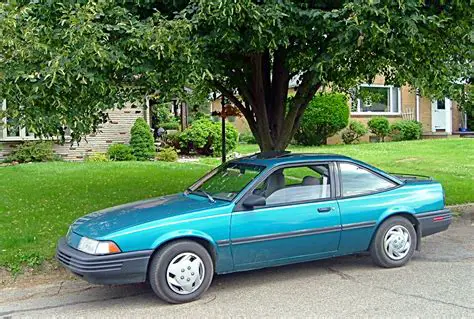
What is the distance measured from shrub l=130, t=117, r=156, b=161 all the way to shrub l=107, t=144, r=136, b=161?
0.79 ft

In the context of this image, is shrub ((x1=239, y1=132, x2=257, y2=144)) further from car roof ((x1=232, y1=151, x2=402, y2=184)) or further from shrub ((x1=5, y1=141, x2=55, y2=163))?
car roof ((x1=232, y1=151, x2=402, y2=184))

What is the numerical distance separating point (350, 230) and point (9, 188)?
7890 mm

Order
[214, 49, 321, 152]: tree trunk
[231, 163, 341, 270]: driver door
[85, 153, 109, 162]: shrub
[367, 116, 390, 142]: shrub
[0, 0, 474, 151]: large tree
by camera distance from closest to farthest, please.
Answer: [0, 0, 474, 151]: large tree, [231, 163, 341, 270]: driver door, [214, 49, 321, 152]: tree trunk, [85, 153, 109, 162]: shrub, [367, 116, 390, 142]: shrub

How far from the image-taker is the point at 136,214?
5707mm

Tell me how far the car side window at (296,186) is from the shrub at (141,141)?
12637 millimetres

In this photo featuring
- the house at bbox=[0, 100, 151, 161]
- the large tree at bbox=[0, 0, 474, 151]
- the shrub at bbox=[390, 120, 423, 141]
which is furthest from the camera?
the shrub at bbox=[390, 120, 423, 141]

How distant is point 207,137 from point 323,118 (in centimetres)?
502

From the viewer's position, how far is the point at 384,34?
229 inches

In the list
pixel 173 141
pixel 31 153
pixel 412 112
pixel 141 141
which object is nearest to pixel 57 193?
pixel 31 153

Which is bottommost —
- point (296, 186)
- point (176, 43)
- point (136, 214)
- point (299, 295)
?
point (299, 295)

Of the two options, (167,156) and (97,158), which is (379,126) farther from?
(97,158)

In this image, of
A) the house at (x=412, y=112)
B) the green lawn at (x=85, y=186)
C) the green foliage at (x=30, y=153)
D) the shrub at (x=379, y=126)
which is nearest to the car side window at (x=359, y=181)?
the green lawn at (x=85, y=186)

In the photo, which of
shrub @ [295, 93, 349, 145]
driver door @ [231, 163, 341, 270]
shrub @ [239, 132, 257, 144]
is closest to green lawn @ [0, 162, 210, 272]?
driver door @ [231, 163, 341, 270]

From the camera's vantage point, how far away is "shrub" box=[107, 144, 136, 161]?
18.3 m
